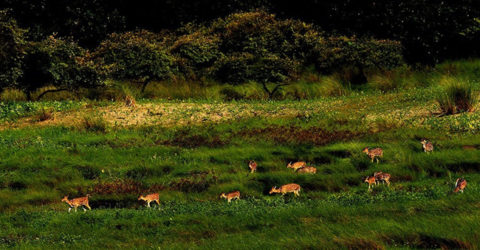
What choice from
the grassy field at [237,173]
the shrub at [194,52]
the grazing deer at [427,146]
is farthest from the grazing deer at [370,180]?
the shrub at [194,52]

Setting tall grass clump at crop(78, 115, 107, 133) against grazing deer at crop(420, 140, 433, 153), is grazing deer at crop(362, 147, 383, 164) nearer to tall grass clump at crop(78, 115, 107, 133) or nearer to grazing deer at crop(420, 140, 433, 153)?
grazing deer at crop(420, 140, 433, 153)

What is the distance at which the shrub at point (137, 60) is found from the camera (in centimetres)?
2652

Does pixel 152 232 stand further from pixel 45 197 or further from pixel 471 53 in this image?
pixel 471 53

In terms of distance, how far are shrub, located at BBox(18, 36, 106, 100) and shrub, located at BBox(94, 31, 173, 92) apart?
725 millimetres

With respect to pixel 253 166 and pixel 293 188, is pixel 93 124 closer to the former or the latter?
pixel 253 166

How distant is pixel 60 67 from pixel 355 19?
43.2 feet

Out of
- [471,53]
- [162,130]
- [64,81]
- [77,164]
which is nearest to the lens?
[77,164]

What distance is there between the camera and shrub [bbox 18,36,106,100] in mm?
25906

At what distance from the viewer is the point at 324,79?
2911cm

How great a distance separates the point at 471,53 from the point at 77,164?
2090 centimetres

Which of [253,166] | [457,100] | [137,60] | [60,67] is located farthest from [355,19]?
[253,166]

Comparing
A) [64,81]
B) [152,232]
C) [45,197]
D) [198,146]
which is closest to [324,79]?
[64,81]

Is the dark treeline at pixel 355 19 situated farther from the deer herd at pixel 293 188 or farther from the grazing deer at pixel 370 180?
the grazing deer at pixel 370 180

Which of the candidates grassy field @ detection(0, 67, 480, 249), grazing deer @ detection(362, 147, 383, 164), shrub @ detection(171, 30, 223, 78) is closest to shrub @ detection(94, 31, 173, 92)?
shrub @ detection(171, 30, 223, 78)
